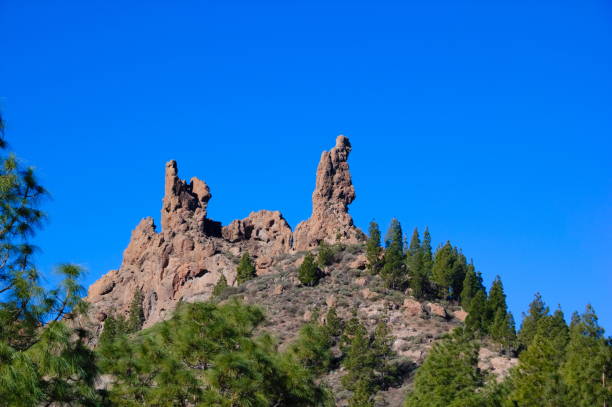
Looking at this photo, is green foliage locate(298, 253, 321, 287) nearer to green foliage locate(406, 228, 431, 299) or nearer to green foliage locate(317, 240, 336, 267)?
Result: green foliage locate(317, 240, 336, 267)

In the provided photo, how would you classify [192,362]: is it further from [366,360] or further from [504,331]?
[504,331]

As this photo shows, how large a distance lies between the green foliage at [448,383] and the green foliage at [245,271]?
2223 inches

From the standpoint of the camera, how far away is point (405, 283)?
100625mm

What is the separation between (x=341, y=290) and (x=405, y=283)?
869cm

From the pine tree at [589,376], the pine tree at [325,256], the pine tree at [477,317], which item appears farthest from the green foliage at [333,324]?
the pine tree at [589,376]

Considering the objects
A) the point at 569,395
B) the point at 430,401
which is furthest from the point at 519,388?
the point at 430,401

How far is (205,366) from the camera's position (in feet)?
92.0

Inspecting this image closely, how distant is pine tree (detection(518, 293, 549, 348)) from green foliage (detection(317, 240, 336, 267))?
85.0 feet

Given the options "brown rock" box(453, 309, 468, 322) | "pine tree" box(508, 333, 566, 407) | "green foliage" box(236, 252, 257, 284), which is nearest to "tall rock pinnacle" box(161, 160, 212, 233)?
"green foliage" box(236, 252, 257, 284)

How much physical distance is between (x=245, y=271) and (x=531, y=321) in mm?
38408

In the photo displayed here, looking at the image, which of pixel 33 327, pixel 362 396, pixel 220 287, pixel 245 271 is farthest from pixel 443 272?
pixel 33 327

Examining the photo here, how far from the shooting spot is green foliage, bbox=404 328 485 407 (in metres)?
47.4

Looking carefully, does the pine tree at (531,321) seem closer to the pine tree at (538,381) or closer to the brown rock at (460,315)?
the brown rock at (460,315)

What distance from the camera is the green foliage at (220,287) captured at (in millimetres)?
101438
